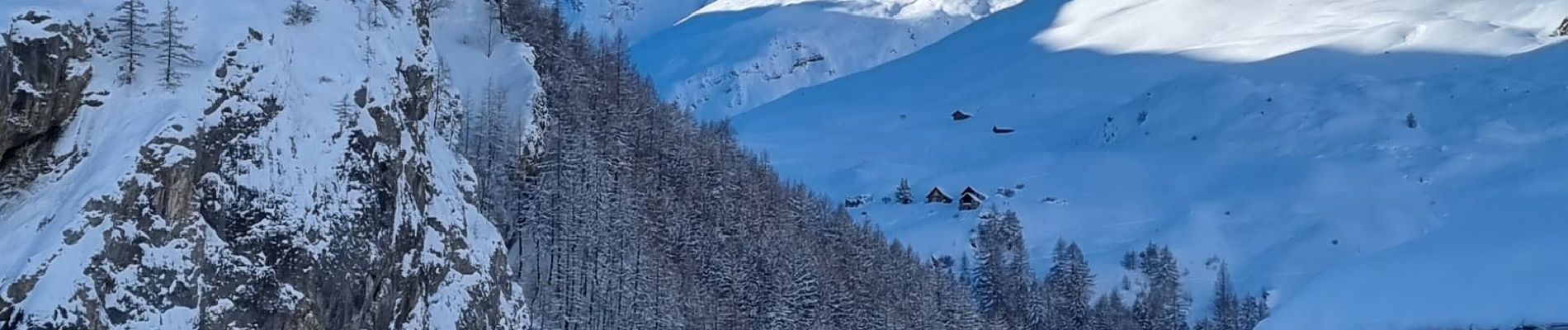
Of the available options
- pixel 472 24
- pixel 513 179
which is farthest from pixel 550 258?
pixel 472 24

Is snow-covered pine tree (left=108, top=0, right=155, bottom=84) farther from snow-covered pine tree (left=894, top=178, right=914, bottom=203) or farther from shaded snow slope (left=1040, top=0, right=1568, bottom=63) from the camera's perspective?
shaded snow slope (left=1040, top=0, right=1568, bottom=63)

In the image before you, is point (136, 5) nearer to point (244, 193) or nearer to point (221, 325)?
point (244, 193)

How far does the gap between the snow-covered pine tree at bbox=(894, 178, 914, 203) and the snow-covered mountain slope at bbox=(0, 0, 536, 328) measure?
309 ft

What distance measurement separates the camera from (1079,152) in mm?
143625

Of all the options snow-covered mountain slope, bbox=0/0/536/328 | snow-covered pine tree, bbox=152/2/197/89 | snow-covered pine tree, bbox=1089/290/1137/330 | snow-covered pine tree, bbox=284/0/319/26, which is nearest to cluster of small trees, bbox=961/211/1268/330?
snow-covered pine tree, bbox=1089/290/1137/330

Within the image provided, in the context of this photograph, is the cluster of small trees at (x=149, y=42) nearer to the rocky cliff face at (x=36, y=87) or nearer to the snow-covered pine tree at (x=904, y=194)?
the rocky cliff face at (x=36, y=87)

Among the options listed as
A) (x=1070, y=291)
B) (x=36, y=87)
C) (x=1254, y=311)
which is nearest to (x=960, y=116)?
(x=1070, y=291)

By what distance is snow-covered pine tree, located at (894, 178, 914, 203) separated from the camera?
421 feet

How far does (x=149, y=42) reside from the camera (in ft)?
98.0

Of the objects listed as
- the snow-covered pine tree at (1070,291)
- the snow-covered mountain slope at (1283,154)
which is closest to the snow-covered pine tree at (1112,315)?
the snow-covered pine tree at (1070,291)

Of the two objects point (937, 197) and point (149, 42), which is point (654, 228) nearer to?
point (149, 42)

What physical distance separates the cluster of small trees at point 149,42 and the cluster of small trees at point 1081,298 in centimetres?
6626

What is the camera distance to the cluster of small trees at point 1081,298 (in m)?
96.4

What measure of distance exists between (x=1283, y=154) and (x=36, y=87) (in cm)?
12162
